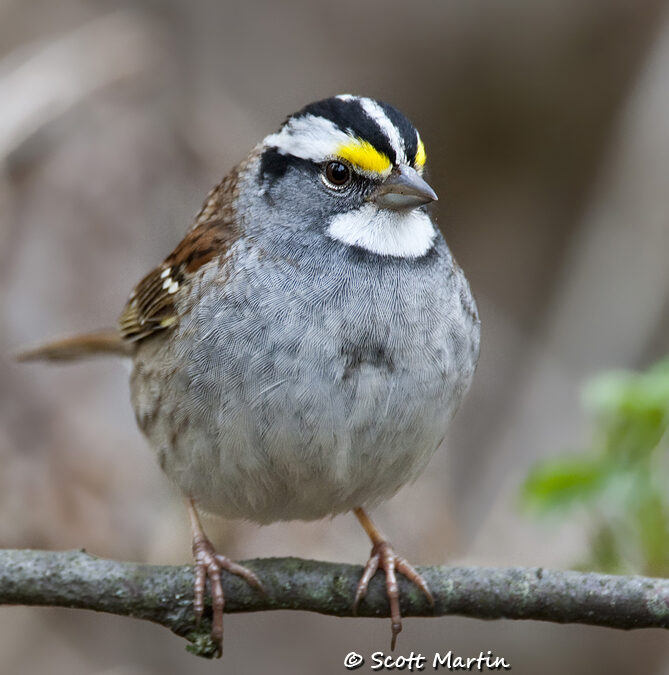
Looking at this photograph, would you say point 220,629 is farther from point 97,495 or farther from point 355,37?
point 355,37

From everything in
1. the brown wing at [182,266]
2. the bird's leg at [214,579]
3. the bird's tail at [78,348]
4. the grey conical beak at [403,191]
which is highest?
the grey conical beak at [403,191]

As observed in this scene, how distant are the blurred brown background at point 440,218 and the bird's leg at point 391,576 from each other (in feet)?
1.45

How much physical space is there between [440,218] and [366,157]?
1.98 m

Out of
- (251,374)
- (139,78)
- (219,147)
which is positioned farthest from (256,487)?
(139,78)

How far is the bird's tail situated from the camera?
15.7 feet

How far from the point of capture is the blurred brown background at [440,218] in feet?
16.1

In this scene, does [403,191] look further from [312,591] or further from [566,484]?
[312,591]

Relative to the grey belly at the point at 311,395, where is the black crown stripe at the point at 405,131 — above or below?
above

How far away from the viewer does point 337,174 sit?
3785 millimetres

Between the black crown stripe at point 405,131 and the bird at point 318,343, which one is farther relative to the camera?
the black crown stripe at point 405,131

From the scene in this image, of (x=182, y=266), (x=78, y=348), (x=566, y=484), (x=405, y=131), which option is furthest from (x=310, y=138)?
(x=78, y=348)

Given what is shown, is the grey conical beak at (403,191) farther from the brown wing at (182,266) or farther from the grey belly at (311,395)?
the brown wing at (182,266)

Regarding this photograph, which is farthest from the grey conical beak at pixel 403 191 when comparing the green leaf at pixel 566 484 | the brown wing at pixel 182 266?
the green leaf at pixel 566 484

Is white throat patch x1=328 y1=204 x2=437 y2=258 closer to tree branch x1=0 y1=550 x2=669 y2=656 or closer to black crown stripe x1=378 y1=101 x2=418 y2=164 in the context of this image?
black crown stripe x1=378 y1=101 x2=418 y2=164
